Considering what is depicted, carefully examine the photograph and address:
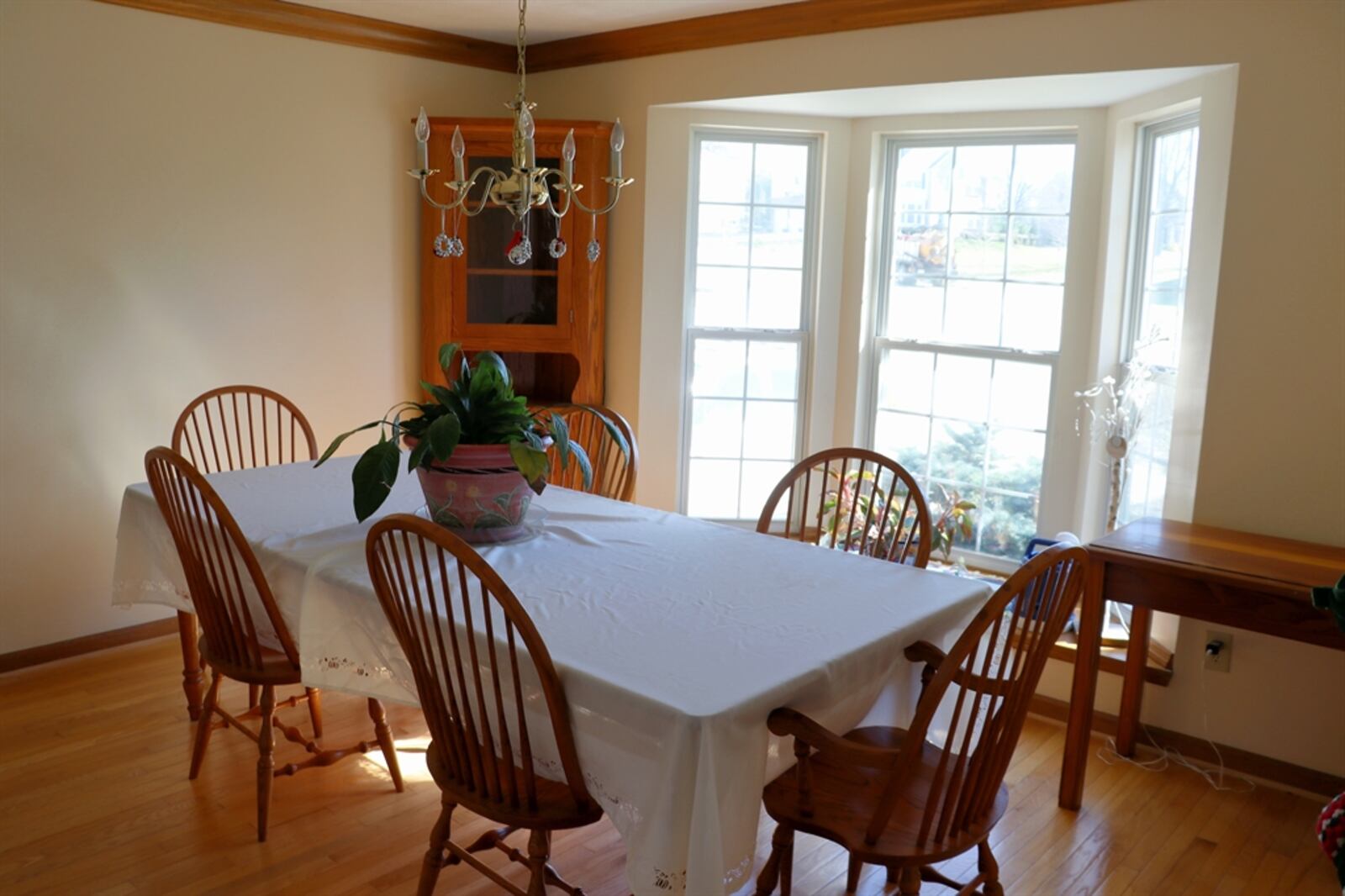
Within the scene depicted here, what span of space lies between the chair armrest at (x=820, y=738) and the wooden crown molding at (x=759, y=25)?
2.38 m

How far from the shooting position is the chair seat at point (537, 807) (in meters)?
1.92

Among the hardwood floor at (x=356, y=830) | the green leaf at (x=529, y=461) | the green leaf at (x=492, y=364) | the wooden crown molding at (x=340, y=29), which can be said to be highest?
the wooden crown molding at (x=340, y=29)

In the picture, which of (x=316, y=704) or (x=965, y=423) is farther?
(x=965, y=423)

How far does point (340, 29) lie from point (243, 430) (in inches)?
60.5

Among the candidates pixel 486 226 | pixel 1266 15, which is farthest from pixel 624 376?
pixel 1266 15

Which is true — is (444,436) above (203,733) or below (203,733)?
above

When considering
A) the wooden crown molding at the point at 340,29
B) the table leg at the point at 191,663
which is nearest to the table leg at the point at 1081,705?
the table leg at the point at 191,663

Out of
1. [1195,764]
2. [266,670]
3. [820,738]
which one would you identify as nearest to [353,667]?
[266,670]

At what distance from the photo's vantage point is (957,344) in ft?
13.6

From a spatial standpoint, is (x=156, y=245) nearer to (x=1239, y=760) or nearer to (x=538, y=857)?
(x=538, y=857)

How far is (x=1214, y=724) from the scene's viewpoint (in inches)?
125

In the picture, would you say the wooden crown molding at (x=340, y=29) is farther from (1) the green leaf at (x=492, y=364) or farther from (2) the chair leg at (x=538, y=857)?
(2) the chair leg at (x=538, y=857)

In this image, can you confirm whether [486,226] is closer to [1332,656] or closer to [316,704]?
[316,704]

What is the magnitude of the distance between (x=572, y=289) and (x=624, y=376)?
41cm
